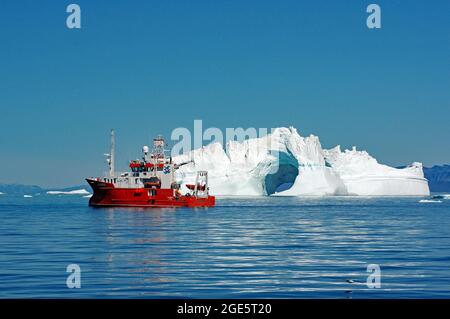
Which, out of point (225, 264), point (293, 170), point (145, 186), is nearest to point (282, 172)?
point (293, 170)

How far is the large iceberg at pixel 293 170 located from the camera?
11219 cm

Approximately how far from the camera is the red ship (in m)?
60.7

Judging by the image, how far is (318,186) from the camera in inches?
4724

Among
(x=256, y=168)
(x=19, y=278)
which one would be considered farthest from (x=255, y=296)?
(x=256, y=168)

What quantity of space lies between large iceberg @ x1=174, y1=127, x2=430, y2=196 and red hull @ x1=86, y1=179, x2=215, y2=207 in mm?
Answer: 47106

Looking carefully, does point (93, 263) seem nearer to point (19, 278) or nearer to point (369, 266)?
point (19, 278)

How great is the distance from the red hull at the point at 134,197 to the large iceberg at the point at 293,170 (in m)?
47.1

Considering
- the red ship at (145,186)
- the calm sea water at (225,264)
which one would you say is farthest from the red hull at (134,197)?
the calm sea water at (225,264)

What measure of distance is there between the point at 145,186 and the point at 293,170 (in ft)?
206

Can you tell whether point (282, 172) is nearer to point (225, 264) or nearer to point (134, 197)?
point (134, 197)

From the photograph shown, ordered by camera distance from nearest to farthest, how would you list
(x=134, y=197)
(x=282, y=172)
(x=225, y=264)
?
(x=225, y=264) → (x=134, y=197) → (x=282, y=172)

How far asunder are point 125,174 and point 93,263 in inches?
1779

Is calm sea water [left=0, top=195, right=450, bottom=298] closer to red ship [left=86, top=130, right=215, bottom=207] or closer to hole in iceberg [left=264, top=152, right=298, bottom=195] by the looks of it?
red ship [left=86, top=130, right=215, bottom=207]

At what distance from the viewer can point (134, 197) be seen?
60.6 meters
